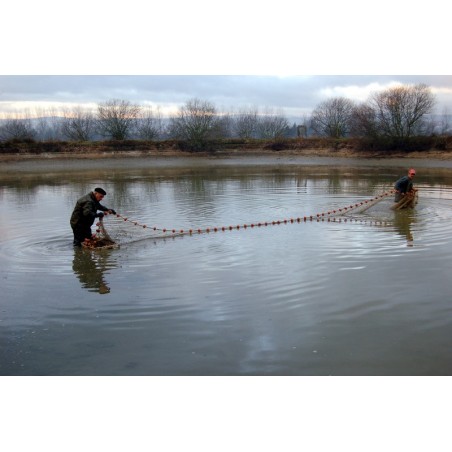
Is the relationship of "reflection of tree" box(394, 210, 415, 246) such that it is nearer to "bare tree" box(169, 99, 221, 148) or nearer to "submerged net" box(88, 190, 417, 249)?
"submerged net" box(88, 190, 417, 249)

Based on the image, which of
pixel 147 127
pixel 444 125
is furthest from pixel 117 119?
pixel 444 125

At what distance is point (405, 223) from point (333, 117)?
185 ft

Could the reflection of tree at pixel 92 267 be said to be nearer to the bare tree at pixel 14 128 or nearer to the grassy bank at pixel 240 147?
the grassy bank at pixel 240 147

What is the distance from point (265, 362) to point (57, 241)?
28.7 ft

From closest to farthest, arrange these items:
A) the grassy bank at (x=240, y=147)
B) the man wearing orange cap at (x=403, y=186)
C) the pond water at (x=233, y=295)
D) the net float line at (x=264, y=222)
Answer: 1. the pond water at (x=233, y=295)
2. the net float line at (x=264, y=222)
3. the man wearing orange cap at (x=403, y=186)
4. the grassy bank at (x=240, y=147)

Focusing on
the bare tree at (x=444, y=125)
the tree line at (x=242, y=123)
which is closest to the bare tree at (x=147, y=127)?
the tree line at (x=242, y=123)

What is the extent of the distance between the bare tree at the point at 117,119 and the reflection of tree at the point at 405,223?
4927 centimetres

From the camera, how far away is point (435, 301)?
27.3 feet

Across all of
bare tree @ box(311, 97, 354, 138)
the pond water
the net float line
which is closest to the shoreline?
bare tree @ box(311, 97, 354, 138)

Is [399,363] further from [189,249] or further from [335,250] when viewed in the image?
[189,249]

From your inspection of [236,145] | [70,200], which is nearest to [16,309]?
[70,200]

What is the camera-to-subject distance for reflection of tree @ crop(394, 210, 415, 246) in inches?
524

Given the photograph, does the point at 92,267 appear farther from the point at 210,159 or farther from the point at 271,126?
the point at 271,126

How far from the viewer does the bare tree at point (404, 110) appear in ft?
172
